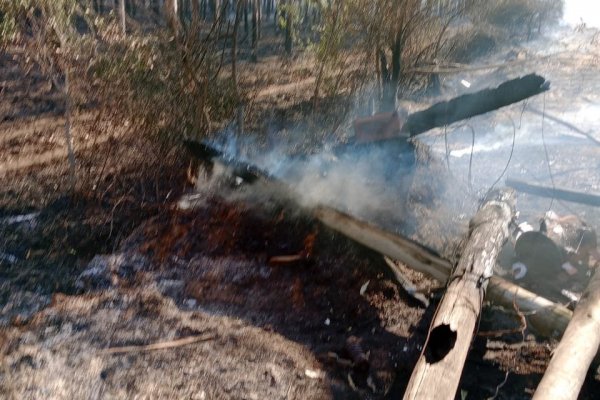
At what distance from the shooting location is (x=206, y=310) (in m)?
4.64

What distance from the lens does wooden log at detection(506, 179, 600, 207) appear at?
738 centimetres

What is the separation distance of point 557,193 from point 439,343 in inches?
201

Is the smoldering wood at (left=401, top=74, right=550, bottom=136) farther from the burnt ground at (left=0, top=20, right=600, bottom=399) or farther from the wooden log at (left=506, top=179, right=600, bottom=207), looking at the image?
the burnt ground at (left=0, top=20, right=600, bottom=399)

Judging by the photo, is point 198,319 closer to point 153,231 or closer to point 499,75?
point 153,231

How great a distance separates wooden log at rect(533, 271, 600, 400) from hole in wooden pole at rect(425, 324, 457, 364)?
611 millimetres

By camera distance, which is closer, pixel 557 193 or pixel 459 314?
pixel 459 314

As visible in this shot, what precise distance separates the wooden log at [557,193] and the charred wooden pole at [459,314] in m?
2.56

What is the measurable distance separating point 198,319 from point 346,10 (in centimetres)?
554

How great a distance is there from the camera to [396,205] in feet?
23.9

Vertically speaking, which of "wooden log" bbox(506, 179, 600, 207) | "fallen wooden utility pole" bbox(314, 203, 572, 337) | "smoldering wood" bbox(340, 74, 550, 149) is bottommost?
"wooden log" bbox(506, 179, 600, 207)

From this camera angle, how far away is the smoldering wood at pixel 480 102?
6.75m

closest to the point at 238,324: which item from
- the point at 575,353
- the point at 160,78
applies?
the point at 575,353

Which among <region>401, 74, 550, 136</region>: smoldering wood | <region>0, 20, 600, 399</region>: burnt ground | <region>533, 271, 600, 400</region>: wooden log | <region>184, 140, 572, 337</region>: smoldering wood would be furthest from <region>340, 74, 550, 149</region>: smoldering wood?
<region>533, 271, 600, 400</region>: wooden log

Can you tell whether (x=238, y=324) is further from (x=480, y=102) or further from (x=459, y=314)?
(x=480, y=102)
